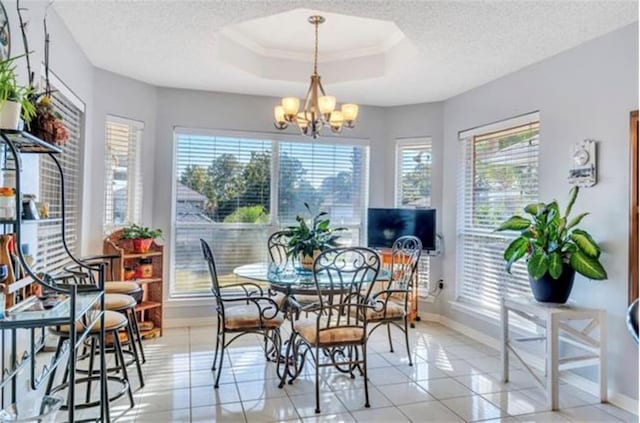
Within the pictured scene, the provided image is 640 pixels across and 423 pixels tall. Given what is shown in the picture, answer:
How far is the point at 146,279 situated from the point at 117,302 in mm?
1427

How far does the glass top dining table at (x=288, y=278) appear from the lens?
289cm

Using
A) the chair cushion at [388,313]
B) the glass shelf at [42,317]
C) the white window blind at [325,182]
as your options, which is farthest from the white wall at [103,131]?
the chair cushion at [388,313]

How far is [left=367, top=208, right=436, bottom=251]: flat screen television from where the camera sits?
4523mm

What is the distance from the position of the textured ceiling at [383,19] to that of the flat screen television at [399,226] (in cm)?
133

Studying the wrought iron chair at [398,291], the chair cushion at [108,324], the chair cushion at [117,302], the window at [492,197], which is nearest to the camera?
the chair cushion at [108,324]

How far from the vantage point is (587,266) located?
109 inches

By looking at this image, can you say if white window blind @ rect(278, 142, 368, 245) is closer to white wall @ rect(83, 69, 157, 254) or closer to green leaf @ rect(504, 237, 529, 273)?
white wall @ rect(83, 69, 157, 254)

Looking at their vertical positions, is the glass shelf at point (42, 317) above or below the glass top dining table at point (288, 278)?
above

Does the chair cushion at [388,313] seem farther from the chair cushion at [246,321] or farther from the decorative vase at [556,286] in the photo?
the decorative vase at [556,286]

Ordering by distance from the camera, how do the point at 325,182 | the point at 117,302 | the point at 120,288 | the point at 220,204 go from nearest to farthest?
the point at 117,302 < the point at 120,288 < the point at 220,204 < the point at 325,182

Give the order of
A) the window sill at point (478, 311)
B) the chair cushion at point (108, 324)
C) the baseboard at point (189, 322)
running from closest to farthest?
the chair cushion at point (108, 324) < the window sill at point (478, 311) < the baseboard at point (189, 322)

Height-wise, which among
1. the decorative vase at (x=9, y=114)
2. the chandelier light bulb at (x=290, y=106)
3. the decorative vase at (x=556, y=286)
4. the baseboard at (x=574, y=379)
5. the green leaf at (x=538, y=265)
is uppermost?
the chandelier light bulb at (x=290, y=106)

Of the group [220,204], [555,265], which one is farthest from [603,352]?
[220,204]

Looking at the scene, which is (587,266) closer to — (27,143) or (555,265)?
(555,265)
